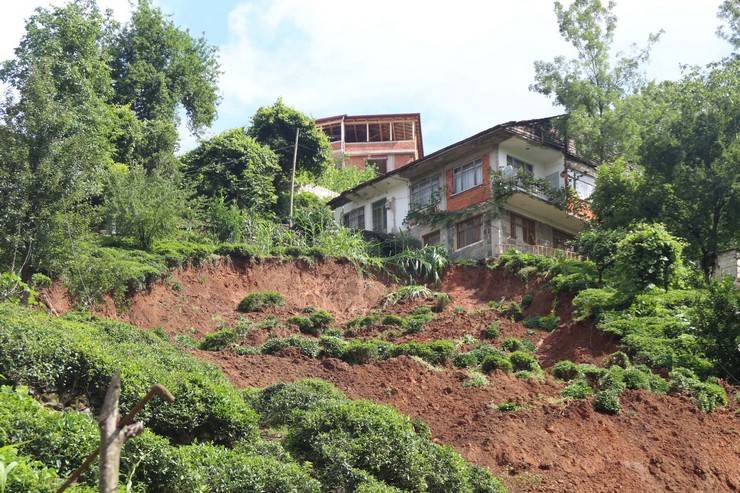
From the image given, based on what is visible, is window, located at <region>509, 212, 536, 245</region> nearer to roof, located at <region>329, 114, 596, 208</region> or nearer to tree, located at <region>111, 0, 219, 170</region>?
roof, located at <region>329, 114, 596, 208</region>

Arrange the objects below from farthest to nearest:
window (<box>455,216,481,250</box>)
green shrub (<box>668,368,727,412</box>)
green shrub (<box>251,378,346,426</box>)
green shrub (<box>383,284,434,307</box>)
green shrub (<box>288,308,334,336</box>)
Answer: window (<box>455,216,481,250</box>) → green shrub (<box>383,284,434,307</box>) → green shrub (<box>288,308,334,336</box>) → green shrub (<box>668,368,727,412</box>) → green shrub (<box>251,378,346,426</box>)

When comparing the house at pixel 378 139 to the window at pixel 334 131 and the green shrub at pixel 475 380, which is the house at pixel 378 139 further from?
the green shrub at pixel 475 380

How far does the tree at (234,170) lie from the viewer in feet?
136

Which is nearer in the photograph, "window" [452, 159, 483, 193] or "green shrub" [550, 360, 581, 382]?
"green shrub" [550, 360, 581, 382]

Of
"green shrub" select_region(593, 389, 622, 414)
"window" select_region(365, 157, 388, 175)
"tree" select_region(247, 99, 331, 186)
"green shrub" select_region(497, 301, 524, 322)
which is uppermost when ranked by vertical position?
"window" select_region(365, 157, 388, 175)

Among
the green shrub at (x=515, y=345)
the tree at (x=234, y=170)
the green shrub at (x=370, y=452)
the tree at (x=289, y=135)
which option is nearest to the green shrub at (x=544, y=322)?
the green shrub at (x=515, y=345)

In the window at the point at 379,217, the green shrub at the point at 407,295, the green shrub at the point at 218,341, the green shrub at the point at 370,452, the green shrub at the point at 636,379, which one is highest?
the window at the point at 379,217

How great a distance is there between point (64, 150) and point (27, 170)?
40.7 inches

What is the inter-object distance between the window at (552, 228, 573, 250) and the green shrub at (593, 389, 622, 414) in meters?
18.5

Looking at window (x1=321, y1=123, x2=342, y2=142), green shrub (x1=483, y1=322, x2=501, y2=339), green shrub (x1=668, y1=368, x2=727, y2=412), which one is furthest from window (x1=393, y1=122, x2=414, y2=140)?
green shrub (x1=668, y1=368, x2=727, y2=412)

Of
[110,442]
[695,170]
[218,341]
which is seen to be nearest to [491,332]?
[218,341]

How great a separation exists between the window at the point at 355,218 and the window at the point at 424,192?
10.6 feet

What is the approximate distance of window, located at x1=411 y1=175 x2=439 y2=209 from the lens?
137ft

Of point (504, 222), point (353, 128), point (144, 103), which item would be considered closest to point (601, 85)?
point (504, 222)
